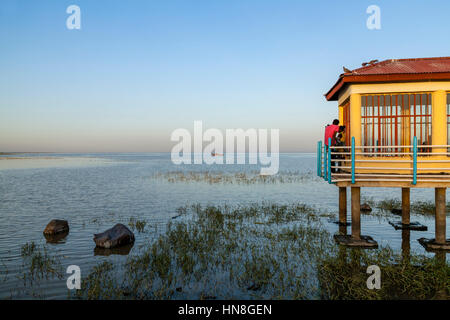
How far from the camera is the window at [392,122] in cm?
1193

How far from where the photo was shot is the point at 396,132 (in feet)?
39.6

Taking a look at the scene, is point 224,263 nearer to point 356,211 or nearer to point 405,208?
point 356,211

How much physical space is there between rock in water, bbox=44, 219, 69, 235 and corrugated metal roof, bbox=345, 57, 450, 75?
1433 cm

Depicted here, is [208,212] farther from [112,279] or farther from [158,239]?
[112,279]

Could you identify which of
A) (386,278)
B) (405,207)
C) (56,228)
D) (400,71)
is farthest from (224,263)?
(405,207)

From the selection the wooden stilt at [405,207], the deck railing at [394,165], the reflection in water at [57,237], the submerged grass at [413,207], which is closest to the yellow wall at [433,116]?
the deck railing at [394,165]

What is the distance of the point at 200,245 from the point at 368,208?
481 inches

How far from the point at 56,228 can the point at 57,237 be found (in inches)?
25.3

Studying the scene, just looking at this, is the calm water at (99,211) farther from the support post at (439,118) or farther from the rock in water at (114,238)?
the support post at (439,118)

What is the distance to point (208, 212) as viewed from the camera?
18.9 meters

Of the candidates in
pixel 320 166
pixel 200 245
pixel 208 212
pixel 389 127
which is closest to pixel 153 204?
pixel 208 212

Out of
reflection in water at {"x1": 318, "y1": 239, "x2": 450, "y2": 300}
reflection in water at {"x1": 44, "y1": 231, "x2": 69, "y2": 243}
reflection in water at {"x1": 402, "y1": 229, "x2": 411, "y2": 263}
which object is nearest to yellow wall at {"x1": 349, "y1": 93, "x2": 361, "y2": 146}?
reflection in water at {"x1": 402, "y1": 229, "x2": 411, "y2": 263}
